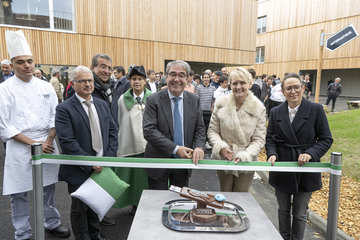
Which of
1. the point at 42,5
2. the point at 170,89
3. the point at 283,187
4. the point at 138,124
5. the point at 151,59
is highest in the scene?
the point at 42,5

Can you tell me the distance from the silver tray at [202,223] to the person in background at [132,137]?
1.68 meters

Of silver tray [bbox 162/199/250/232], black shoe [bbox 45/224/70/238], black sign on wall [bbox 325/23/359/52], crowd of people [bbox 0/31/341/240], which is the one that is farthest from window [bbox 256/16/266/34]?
silver tray [bbox 162/199/250/232]

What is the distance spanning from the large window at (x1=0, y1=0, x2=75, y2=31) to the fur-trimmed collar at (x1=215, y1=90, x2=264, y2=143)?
13700 millimetres

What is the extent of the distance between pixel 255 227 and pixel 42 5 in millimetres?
14873

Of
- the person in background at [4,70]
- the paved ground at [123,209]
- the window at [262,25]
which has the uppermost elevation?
the window at [262,25]

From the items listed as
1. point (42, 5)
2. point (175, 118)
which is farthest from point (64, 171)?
point (42, 5)

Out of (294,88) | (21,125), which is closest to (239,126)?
(294,88)

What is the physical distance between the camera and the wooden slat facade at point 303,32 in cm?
2347

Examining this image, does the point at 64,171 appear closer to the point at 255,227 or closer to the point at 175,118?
the point at 175,118

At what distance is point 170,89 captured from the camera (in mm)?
2586

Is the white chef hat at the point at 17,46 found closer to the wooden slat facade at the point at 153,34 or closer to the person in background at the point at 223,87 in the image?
the person in background at the point at 223,87

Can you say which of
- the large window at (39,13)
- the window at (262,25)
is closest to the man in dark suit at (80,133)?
the large window at (39,13)

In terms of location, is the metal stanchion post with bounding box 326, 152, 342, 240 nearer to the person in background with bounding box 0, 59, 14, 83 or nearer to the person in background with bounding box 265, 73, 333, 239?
the person in background with bounding box 265, 73, 333, 239

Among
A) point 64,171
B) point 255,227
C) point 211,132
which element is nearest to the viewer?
point 255,227
